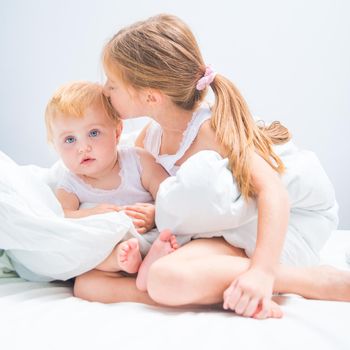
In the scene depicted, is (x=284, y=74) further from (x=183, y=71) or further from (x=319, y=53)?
(x=183, y=71)

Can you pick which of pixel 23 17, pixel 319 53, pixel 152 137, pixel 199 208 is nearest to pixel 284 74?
pixel 319 53

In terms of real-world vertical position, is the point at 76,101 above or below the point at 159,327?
above

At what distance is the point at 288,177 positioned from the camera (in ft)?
3.82

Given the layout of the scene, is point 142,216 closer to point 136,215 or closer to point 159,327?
point 136,215

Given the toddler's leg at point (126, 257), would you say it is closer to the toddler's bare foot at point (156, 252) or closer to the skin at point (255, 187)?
the toddler's bare foot at point (156, 252)

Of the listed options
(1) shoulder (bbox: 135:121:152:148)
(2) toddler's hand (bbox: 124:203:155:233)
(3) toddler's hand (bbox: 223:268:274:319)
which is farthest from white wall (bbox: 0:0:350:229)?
(3) toddler's hand (bbox: 223:268:274:319)

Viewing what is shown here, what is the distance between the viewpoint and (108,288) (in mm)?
Answer: 1066

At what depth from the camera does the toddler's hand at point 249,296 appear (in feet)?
2.91

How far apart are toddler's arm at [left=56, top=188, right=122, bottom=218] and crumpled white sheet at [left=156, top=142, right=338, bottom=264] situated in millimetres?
169

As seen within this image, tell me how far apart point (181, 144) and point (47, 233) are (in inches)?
16.2

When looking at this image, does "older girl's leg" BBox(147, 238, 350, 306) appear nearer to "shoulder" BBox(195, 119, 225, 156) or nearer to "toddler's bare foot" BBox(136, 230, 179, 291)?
"toddler's bare foot" BBox(136, 230, 179, 291)

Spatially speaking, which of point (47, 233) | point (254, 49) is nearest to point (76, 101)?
point (47, 233)

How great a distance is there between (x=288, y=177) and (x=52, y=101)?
58 cm

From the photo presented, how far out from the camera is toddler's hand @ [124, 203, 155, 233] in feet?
3.84
